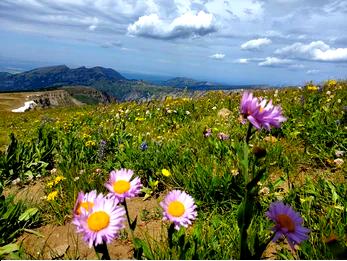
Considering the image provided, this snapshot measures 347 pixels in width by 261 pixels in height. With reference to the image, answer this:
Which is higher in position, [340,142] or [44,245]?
[340,142]

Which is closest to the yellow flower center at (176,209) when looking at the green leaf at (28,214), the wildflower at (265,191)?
the wildflower at (265,191)

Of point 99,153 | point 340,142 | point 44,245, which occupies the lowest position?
point 44,245

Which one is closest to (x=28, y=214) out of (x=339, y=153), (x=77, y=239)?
(x=77, y=239)

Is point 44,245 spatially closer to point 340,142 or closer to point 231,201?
point 231,201

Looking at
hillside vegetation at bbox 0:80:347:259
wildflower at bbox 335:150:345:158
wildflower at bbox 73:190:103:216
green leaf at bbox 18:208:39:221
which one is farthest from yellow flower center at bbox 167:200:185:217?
wildflower at bbox 335:150:345:158

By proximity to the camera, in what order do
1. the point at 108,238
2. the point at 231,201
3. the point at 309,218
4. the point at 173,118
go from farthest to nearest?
1. the point at 173,118
2. the point at 231,201
3. the point at 309,218
4. the point at 108,238

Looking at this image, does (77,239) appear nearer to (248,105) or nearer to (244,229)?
(244,229)

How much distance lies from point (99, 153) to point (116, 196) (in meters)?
4.29

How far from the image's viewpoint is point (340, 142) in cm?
620

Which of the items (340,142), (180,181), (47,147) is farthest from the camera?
(47,147)

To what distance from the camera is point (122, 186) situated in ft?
8.02

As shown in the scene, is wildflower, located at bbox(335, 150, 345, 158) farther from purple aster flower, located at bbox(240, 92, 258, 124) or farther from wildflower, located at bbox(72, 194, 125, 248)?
Result: wildflower, located at bbox(72, 194, 125, 248)

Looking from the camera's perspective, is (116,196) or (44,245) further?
(44,245)

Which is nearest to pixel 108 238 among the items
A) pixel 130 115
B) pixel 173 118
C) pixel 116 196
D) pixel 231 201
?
pixel 116 196
